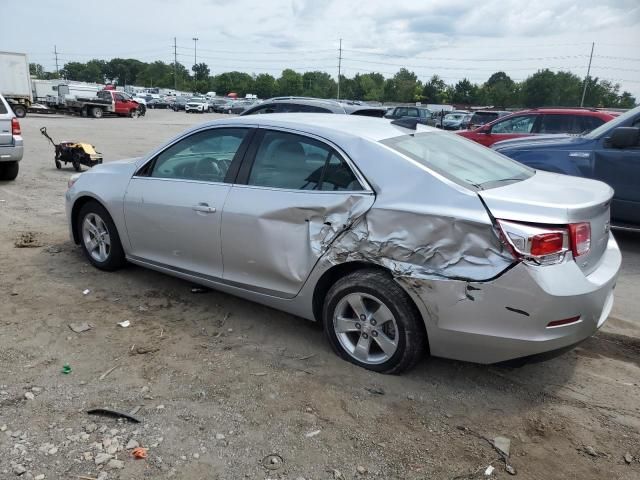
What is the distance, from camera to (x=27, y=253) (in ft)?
18.6

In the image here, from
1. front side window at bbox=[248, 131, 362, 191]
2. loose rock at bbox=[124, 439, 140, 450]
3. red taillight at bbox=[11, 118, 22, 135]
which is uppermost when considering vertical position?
front side window at bbox=[248, 131, 362, 191]

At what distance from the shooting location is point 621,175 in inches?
245

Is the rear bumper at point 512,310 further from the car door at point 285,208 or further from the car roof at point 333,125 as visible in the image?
the car roof at point 333,125

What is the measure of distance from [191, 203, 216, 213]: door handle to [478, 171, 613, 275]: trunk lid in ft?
6.37

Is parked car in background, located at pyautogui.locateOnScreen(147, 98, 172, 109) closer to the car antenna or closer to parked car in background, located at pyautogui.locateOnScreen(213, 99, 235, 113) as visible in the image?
parked car in background, located at pyautogui.locateOnScreen(213, 99, 235, 113)

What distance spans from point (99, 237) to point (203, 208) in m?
1.65

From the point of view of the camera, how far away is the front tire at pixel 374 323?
A: 314 centimetres

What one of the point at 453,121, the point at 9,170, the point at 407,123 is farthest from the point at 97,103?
the point at 407,123

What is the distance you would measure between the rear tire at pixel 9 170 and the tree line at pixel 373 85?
2578 inches

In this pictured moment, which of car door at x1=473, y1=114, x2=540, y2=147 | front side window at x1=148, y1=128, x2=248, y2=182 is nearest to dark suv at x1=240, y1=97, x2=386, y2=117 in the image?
car door at x1=473, y1=114, x2=540, y2=147

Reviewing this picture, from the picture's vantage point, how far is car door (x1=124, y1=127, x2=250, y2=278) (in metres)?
3.97

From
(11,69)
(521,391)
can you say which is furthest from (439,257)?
(11,69)

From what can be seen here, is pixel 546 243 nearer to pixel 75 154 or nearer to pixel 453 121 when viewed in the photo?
pixel 75 154

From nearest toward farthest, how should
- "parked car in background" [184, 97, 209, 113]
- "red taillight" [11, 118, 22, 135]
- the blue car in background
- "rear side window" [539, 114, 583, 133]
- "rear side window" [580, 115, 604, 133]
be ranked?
the blue car in background < "red taillight" [11, 118, 22, 135] < "rear side window" [580, 115, 604, 133] < "rear side window" [539, 114, 583, 133] < "parked car in background" [184, 97, 209, 113]
